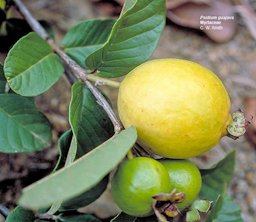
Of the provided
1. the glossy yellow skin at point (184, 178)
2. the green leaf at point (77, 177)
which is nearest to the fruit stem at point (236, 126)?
the glossy yellow skin at point (184, 178)

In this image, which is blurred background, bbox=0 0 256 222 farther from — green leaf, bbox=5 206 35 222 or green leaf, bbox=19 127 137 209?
green leaf, bbox=19 127 137 209

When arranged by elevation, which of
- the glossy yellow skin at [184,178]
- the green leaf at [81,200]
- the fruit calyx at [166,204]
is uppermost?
the fruit calyx at [166,204]

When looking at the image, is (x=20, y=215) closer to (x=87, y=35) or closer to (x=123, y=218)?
(x=123, y=218)

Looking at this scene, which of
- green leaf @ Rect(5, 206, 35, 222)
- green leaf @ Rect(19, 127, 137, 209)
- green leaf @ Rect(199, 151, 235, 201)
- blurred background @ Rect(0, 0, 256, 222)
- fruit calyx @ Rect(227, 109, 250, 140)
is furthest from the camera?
blurred background @ Rect(0, 0, 256, 222)

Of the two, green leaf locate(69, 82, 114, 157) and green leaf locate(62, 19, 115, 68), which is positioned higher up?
green leaf locate(62, 19, 115, 68)

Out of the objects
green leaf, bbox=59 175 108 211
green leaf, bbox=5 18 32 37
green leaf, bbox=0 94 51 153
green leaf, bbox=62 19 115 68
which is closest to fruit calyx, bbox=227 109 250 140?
green leaf, bbox=59 175 108 211

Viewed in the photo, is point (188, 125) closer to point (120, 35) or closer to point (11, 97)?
point (120, 35)

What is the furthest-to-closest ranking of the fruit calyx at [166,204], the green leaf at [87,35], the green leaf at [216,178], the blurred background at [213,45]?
the blurred background at [213,45] → the green leaf at [87,35] → the green leaf at [216,178] → the fruit calyx at [166,204]

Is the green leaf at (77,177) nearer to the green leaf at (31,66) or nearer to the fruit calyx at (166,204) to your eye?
the fruit calyx at (166,204)
